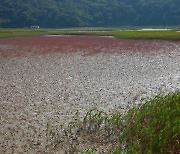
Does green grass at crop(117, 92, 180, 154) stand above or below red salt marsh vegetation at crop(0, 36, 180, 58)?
below

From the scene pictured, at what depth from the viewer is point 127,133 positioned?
1123 cm

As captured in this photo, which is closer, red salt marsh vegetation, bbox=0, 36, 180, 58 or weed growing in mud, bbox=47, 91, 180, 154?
weed growing in mud, bbox=47, 91, 180, 154

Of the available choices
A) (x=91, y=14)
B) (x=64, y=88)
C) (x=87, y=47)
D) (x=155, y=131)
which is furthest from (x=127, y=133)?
(x=91, y=14)

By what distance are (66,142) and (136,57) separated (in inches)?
955

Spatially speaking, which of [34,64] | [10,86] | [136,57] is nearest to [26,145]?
[10,86]

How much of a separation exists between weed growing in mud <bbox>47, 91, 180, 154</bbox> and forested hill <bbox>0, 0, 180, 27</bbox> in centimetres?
13224

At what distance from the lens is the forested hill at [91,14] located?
474 feet

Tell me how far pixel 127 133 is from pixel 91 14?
164988mm

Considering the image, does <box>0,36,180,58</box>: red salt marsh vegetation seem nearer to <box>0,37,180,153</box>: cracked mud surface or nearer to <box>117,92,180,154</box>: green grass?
<box>0,37,180,153</box>: cracked mud surface

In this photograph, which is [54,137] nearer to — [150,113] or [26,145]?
[26,145]

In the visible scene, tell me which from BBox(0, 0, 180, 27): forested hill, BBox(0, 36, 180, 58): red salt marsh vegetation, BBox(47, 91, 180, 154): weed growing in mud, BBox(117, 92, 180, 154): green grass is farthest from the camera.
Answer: BBox(0, 0, 180, 27): forested hill

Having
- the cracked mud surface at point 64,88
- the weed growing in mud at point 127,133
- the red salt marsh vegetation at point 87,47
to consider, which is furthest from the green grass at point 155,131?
the red salt marsh vegetation at point 87,47

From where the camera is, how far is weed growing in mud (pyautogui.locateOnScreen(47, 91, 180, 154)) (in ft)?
33.1

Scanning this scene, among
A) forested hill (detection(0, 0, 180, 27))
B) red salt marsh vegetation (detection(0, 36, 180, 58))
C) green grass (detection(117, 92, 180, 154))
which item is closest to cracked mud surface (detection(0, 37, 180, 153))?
green grass (detection(117, 92, 180, 154))
